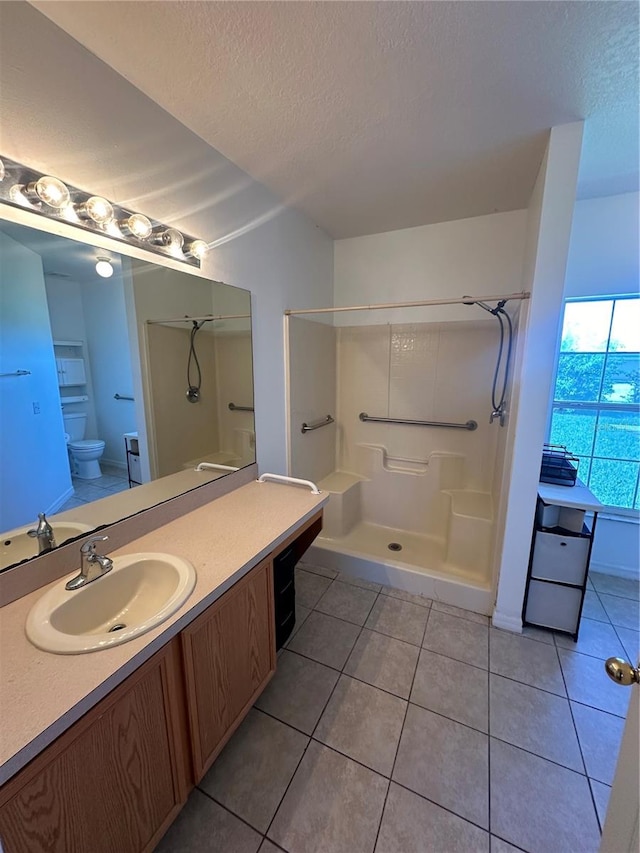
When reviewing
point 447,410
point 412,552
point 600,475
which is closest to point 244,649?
point 412,552

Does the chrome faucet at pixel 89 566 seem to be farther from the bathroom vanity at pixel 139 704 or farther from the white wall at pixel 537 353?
the white wall at pixel 537 353

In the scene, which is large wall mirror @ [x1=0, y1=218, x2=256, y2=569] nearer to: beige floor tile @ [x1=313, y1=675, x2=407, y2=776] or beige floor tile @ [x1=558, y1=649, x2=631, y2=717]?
beige floor tile @ [x1=313, y1=675, x2=407, y2=776]

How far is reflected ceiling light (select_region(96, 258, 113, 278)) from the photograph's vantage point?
1.23 meters

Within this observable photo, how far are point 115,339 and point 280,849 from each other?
70.9 inches

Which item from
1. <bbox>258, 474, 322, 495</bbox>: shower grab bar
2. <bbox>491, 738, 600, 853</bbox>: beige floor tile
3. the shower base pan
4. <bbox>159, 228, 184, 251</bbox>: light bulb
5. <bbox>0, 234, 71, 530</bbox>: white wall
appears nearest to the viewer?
<bbox>0, 234, 71, 530</bbox>: white wall

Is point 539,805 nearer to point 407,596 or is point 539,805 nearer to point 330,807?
point 330,807

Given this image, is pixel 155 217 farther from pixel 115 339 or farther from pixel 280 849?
pixel 280 849

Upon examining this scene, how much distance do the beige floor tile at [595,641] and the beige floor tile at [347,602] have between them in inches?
40.9

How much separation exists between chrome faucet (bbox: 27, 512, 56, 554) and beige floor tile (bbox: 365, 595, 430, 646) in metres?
1.63

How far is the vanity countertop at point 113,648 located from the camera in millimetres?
670

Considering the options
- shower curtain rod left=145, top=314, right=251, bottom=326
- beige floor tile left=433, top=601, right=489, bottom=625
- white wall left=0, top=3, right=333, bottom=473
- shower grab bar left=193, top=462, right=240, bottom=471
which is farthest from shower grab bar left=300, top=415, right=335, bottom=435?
beige floor tile left=433, top=601, right=489, bottom=625

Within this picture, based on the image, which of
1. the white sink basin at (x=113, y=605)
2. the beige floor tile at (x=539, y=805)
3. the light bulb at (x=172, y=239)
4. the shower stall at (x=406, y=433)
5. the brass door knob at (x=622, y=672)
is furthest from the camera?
the shower stall at (x=406, y=433)

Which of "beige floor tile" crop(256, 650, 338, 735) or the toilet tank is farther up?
the toilet tank

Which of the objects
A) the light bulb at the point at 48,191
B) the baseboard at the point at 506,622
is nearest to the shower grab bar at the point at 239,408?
the light bulb at the point at 48,191
